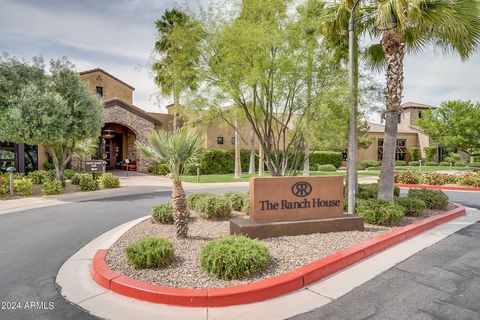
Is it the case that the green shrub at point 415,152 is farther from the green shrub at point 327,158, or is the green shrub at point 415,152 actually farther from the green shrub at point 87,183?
the green shrub at point 87,183

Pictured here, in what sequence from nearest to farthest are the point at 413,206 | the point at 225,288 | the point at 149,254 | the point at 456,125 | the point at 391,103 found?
the point at 225,288
the point at 149,254
the point at 413,206
the point at 391,103
the point at 456,125

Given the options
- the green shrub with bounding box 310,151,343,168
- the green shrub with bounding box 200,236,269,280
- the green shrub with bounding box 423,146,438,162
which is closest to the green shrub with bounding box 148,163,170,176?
the green shrub with bounding box 310,151,343,168

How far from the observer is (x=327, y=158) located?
36.0 meters

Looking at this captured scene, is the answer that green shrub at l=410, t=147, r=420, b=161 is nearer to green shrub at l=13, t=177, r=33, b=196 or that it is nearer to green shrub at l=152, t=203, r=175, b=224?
green shrub at l=152, t=203, r=175, b=224

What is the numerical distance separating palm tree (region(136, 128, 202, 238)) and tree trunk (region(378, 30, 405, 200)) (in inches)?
238

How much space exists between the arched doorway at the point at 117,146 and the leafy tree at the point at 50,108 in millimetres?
12903

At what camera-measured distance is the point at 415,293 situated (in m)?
4.29

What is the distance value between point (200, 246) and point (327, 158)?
32273mm

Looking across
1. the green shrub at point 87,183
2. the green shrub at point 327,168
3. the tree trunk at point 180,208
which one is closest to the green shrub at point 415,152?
the green shrub at point 327,168

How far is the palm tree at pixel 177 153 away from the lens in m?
6.08

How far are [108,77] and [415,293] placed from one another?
3518 cm

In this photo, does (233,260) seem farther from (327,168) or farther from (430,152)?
(430,152)

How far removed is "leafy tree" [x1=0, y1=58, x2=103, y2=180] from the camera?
1323cm

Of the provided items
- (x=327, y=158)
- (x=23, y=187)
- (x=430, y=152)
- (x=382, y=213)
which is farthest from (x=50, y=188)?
(x=430, y=152)
